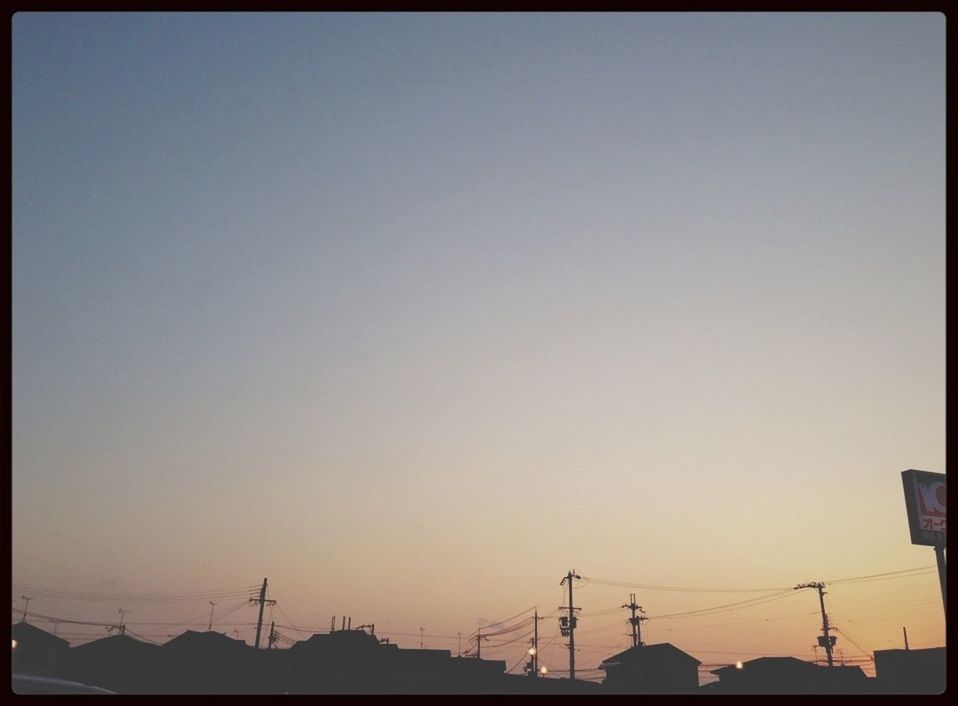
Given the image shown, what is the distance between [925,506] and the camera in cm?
3319

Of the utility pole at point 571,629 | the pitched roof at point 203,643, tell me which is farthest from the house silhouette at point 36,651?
the utility pole at point 571,629

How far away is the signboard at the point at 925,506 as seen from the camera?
32500 millimetres

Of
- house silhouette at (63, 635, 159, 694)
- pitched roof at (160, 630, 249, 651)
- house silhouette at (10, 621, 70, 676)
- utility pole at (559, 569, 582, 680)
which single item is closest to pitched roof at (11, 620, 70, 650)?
house silhouette at (10, 621, 70, 676)

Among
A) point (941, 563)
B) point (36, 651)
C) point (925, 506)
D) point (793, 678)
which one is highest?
point (925, 506)

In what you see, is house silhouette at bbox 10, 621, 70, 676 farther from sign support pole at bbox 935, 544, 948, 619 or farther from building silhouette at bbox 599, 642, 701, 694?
sign support pole at bbox 935, 544, 948, 619

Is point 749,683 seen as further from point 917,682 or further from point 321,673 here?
point 321,673

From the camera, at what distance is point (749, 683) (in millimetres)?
59250

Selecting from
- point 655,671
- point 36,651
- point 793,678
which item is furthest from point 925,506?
point 36,651

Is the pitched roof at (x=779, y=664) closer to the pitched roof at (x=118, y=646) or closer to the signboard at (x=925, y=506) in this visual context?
the signboard at (x=925, y=506)

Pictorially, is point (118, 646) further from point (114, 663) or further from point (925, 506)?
point (925, 506)

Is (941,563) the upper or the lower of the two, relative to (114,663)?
upper
